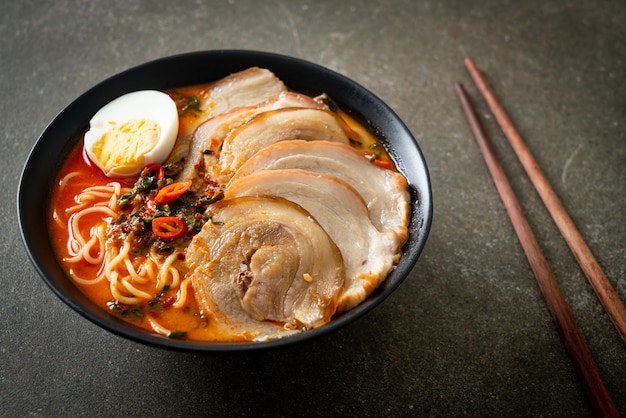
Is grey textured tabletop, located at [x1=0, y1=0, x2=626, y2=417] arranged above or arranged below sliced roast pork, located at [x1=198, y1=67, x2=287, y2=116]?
below

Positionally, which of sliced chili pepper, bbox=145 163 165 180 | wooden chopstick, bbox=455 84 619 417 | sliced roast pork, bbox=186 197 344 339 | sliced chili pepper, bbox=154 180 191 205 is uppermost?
sliced chili pepper, bbox=145 163 165 180

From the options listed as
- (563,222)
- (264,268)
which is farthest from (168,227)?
(563,222)

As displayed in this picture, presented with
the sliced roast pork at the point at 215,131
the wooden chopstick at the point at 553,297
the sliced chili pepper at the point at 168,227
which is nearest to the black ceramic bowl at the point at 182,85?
the sliced roast pork at the point at 215,131

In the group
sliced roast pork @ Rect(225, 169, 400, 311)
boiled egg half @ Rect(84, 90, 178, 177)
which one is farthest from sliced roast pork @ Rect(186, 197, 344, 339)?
boiled egg half @ Rect(84, 90, 178, 177)

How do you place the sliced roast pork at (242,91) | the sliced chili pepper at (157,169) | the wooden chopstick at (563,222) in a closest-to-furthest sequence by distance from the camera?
the sliced chili pepper at (157,169) < the wooden chopstick at (563,222) < the sliced roast pork at (242,91)

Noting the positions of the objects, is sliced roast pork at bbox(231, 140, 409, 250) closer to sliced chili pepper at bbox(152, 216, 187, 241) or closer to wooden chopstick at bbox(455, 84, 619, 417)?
sliced chili pepper at bbox(152, 216, 187, 241)

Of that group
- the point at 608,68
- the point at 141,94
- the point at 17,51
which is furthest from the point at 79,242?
the point at 608,68

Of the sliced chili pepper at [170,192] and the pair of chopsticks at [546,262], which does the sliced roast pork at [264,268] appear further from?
the pair of chopsticks at [546,262]
